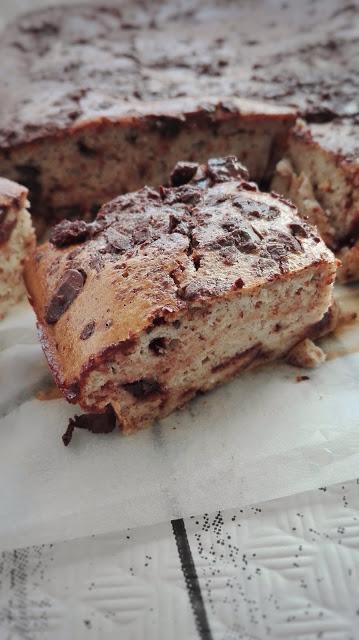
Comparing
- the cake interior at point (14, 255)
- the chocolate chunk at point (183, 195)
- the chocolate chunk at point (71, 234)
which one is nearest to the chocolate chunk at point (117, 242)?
the chocolate chunk at point (71, 234)

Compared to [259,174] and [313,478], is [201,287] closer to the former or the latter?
[313,478]

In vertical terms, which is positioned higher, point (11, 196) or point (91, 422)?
point (11, 196)

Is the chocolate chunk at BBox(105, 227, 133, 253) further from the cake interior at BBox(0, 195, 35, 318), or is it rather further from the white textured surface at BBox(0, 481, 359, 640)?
the white textured surface at BBox(0, 481, 359, 640)

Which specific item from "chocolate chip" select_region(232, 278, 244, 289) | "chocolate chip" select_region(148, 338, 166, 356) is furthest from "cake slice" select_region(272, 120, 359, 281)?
"chocolate chip" select_region(148, 338, 166, 356)

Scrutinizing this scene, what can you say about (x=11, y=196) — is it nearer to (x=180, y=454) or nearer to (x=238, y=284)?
(x=238, y=284)

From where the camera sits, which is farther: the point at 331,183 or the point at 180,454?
the point at 331,183

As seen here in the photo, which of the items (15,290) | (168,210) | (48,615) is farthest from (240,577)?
(15,290)

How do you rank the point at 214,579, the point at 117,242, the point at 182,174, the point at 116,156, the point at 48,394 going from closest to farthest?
the point at 214,579, the point at 117,242, the point at 48,394, the point at 182,174, the point at 116,156

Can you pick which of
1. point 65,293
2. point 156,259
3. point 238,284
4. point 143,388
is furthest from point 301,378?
point 65,293
